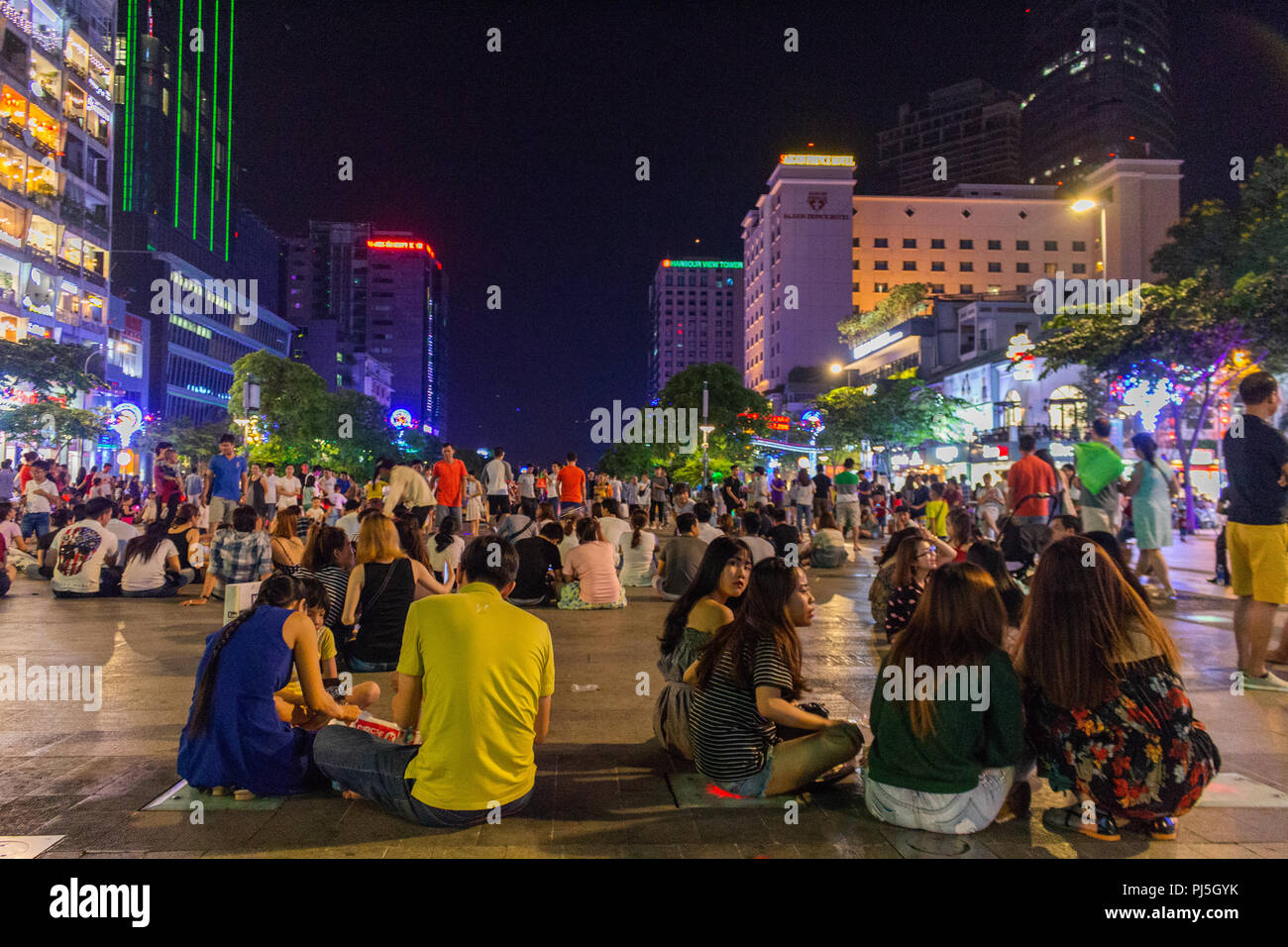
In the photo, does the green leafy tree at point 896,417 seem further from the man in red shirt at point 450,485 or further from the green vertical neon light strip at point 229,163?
the green vertical neon light strip at point 229,163

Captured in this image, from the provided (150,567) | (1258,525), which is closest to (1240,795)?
(1258,525)

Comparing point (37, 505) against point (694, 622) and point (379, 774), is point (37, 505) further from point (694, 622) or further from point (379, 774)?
point (694, 622)

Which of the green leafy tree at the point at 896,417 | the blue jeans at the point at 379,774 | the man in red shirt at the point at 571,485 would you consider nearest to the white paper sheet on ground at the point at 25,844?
the blue jeans at the point at 379,774

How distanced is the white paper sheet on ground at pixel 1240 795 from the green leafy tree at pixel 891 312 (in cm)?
6482

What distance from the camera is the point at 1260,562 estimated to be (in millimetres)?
6281

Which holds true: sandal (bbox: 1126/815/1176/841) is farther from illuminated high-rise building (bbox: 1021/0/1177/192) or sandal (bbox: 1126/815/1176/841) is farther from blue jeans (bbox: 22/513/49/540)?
illuminated high-rise building (bbox: 1021/0/1177/192)

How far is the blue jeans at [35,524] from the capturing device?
14562 mm

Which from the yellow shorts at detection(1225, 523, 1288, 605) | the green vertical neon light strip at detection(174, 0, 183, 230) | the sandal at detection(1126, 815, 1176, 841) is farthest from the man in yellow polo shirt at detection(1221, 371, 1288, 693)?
the green vertical neon light strip at detection(174, 0, 183, 230)

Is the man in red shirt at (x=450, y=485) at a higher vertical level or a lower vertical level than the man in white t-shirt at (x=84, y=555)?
higher

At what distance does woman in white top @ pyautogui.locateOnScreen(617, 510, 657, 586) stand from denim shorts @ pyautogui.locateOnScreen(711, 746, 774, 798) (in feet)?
27.4

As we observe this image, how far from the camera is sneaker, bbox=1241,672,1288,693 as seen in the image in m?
6.30

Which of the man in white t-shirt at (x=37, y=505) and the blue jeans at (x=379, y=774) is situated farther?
the man in white t-shirt at (x=37, y=505)

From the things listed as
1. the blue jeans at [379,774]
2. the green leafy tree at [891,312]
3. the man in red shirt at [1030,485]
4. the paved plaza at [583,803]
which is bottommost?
the paved plaza at [583,803]

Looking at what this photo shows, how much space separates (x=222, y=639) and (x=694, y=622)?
7.87ft
